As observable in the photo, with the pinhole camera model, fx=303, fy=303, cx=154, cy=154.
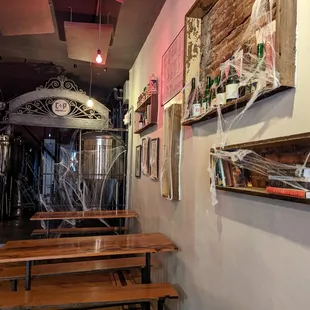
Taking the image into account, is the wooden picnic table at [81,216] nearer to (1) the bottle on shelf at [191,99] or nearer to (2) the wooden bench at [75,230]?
(2) the wooden bench at [75,230]

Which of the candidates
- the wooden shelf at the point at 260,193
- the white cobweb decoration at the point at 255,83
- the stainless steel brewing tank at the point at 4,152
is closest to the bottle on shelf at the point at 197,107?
the white cobweb decoration at the point at 255,83

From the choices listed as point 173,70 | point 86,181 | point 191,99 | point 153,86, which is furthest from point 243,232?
point 86,181

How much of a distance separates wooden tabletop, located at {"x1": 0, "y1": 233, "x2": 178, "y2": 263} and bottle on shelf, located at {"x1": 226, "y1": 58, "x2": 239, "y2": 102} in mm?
1302

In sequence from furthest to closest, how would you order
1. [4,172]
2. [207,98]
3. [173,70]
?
1. [4,172]
2. [173,70]
3. [207,98]

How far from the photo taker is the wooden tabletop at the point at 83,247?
6.75 ft

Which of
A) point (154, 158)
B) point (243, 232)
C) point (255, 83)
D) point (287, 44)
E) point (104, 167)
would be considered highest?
point (287, 44)

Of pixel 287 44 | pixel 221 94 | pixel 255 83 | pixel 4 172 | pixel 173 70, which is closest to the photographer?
pixel 287 44

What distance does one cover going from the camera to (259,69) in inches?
46.6

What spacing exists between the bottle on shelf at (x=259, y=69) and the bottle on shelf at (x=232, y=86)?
0.14m

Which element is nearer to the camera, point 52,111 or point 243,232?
point 243,232

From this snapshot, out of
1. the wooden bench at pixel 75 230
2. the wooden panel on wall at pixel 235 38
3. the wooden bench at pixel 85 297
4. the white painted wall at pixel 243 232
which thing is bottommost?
the wooden bench at pixel 75 230

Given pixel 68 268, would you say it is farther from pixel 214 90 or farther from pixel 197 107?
pixel 214 90

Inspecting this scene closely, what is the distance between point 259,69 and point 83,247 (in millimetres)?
1772

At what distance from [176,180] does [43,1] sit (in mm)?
2078
